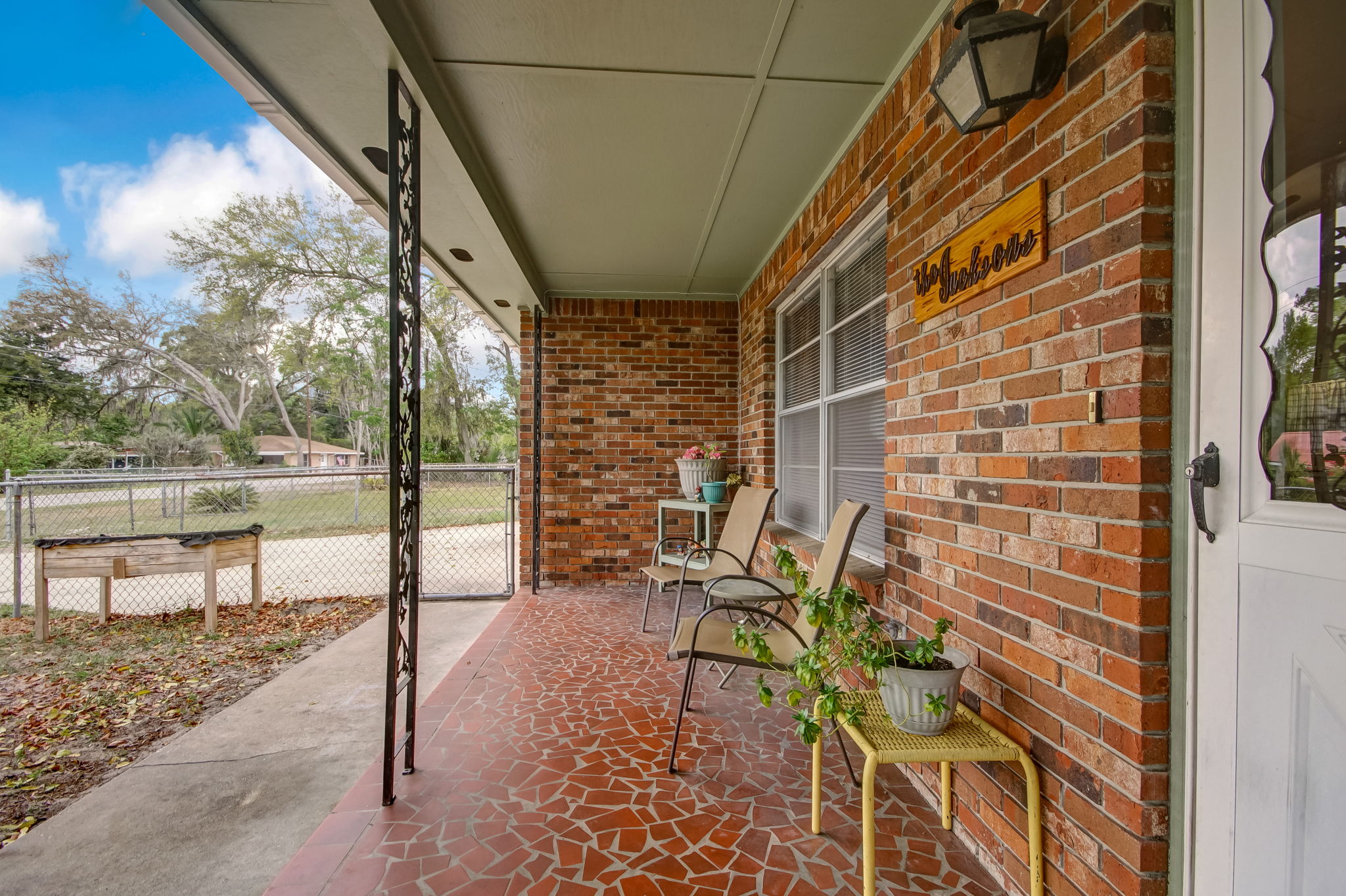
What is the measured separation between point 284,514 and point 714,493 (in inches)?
337

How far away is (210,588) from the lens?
12.3 feet

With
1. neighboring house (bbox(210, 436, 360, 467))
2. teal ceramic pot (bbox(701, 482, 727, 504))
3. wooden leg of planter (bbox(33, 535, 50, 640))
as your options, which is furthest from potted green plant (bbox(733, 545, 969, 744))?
neighboring house (bbox(210, 436, 360, 467))

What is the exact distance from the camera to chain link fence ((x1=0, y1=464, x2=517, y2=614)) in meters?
4.32

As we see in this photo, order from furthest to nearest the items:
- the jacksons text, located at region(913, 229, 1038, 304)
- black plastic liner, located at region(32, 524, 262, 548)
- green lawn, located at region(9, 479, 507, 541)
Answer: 1. green lawn, located at region(9, 479, 507, 541)
2. black plastic liner, located at region(32, 524, 262, 548)
3. the jacksons text, located at region(913, 229, 1038, 304)

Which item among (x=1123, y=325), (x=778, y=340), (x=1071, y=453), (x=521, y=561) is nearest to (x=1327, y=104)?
(x=1123, y=325)

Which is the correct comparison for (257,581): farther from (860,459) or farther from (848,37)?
(848,37)

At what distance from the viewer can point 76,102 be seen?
324 inches

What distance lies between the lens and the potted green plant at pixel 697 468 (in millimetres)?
4387

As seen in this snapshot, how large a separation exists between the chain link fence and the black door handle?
339 cm

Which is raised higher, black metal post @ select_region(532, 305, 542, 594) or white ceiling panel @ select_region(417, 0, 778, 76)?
white ceiling panel @ select_region(417, 0, 778, 76)

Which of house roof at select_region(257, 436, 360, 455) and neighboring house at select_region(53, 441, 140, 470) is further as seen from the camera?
house roof at select_region(257, 436, 360, 455)

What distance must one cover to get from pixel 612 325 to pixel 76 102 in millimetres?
10018

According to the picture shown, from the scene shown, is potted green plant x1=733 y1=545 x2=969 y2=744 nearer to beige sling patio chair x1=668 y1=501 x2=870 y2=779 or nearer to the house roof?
beige sling patio chair x1=668 y1=501 x2=870 y2=779

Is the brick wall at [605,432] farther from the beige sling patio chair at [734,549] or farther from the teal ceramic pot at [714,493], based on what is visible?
the beige sling patio chair at [734,549]
